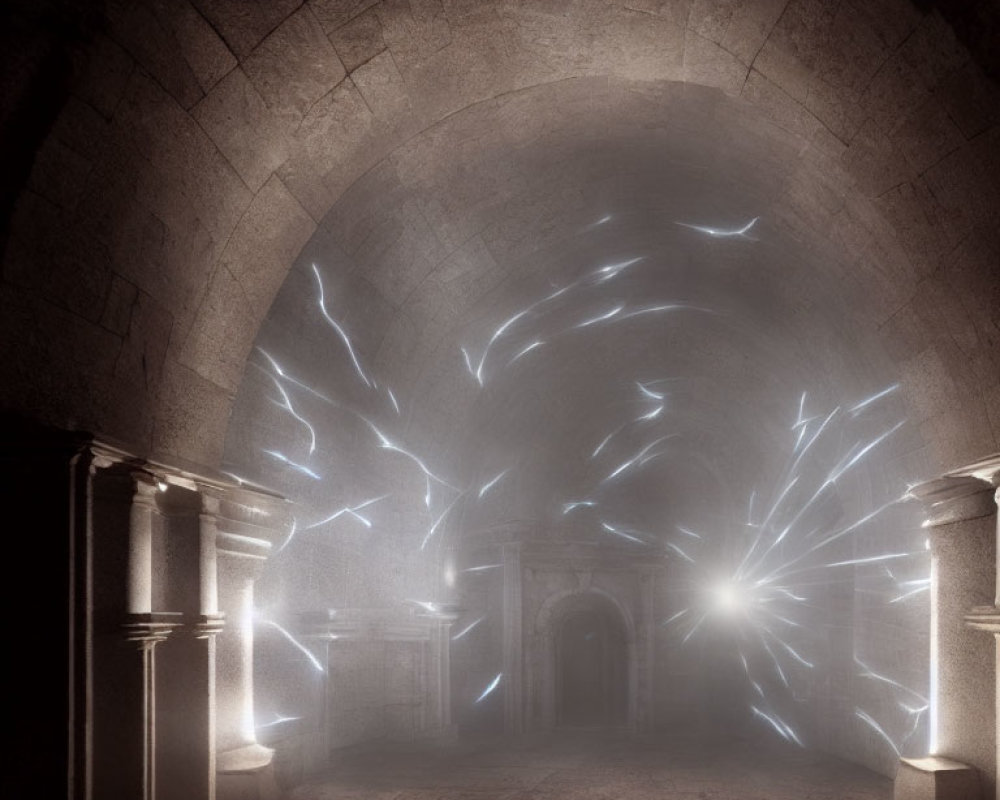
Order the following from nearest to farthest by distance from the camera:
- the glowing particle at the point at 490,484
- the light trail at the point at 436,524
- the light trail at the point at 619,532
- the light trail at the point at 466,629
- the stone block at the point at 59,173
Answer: the stone block at the point at 59,173 < the light trail at the point at 436,524 < the light trail at the point at 466,629 < the glowing particle at the point at 490,484 < the light trail at the point at 619,532

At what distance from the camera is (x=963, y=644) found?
6.30m

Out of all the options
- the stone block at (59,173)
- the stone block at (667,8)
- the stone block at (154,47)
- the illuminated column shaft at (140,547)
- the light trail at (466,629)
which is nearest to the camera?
the stone block at (59,173)

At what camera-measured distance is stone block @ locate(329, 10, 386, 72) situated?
208 inches

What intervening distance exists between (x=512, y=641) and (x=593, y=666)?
8.00 feet

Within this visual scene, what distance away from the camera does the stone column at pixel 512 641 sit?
1387 cm

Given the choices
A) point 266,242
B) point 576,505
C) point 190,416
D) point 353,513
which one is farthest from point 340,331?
point 576,505

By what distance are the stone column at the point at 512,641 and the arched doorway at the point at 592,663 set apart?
1.05 meters

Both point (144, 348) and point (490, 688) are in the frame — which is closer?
point (144, 348)

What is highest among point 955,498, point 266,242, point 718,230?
point 718,230

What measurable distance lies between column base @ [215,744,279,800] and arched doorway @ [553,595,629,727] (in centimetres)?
912

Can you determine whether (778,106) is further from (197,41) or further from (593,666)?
(593,666)

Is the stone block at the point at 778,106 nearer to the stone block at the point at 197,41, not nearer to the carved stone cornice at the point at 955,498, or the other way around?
the carved stone cornice at the point at 955,498

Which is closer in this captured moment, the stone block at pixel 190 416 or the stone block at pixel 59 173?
the stone block at pixel 59 173

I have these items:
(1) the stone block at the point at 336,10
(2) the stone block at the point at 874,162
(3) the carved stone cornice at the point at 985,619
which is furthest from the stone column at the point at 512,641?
(1) the stone block at the point at 336,10
